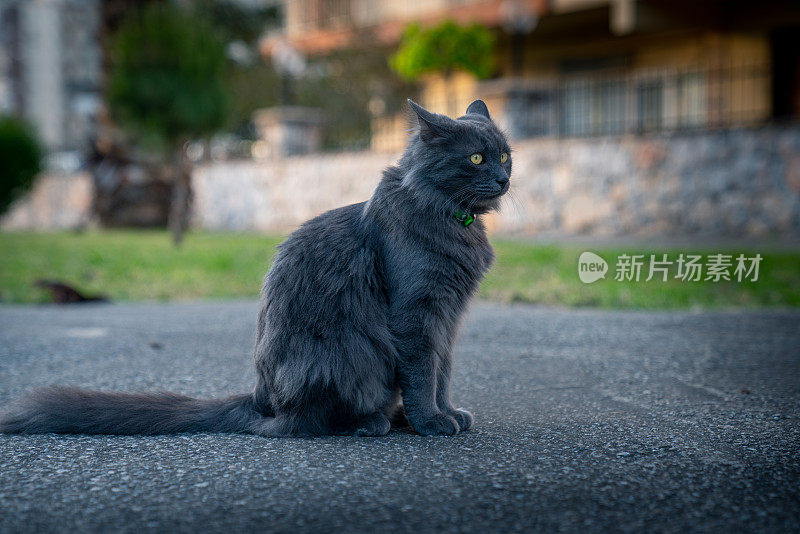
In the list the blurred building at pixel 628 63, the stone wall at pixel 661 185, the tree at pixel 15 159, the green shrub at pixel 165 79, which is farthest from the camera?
the tree at pixel 15 159

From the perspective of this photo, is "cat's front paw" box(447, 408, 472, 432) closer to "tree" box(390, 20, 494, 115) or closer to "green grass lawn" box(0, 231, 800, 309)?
"green grass lawn" box(0, 231, 800, 309)

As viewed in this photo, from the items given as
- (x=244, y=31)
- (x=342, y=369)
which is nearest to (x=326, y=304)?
(x=342, y=369)

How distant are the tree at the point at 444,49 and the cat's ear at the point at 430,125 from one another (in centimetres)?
934

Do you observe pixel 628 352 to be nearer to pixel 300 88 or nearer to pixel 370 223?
pixel 370 223

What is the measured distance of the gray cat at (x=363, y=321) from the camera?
90.0 inches

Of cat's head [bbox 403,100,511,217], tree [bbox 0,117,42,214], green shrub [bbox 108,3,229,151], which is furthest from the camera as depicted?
tree [bbox 0,117,42,214]

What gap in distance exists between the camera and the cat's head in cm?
239

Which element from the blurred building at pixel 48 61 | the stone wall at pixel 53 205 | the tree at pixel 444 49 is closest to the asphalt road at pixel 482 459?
the tree at pixel 444 49

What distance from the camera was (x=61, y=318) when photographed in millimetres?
4832

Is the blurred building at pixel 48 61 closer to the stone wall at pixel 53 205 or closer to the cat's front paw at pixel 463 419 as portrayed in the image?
the stone wall at pixel 53 205

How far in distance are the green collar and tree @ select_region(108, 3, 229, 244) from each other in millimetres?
7764

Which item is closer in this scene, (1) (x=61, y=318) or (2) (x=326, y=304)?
(2) (x=326, y=304)

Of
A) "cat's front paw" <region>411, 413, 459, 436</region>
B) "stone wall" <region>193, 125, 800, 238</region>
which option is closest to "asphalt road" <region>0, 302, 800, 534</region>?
"cat's front paw" <region>411, 413, 459, 436</region>

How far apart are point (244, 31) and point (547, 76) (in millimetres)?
11263
